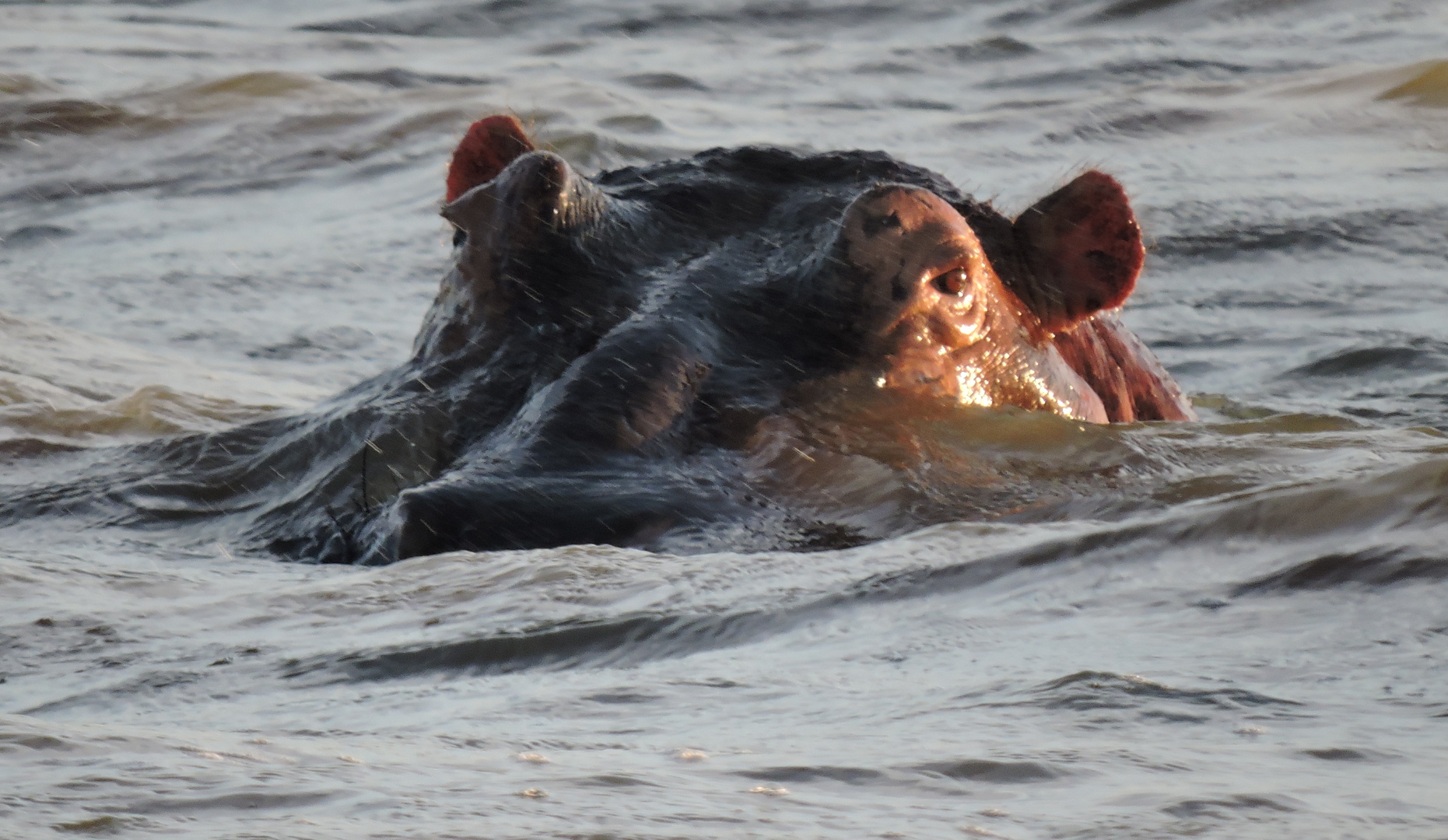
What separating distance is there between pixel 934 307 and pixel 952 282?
0.08 meters

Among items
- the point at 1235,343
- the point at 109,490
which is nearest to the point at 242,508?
the point at 109,490

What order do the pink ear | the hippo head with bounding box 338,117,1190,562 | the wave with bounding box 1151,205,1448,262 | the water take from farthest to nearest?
1. the wave with bounding box 1151,205,1448,262
2. the pink ear
3. the hippo head with bounding box 338,117,1190,562
4. the water

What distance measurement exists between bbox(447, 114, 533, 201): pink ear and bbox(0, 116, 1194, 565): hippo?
0.97ft

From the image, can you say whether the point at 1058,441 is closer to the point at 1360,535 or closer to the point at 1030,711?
the point at 1360,535

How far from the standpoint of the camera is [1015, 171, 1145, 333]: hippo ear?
436cm

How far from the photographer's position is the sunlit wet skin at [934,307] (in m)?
3.94

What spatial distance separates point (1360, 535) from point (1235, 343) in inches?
206

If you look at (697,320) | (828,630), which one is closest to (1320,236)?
(697,320)

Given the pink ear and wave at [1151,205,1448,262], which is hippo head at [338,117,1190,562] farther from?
wave at [1151,205,1448,262]

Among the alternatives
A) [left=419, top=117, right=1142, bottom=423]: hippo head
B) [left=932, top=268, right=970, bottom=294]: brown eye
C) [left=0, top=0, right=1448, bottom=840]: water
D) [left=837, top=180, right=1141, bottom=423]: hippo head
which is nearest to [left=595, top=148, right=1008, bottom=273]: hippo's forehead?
[left=419, top=117, right=1142, bottom=423]: hippo head

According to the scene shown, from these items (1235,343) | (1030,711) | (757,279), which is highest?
(757,279)

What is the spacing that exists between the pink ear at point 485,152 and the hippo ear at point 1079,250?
51.7 inches

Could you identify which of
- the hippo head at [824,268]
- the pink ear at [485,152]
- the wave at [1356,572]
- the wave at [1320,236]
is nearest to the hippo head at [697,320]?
the hippo head at [824,268]

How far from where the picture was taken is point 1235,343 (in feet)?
27.3
